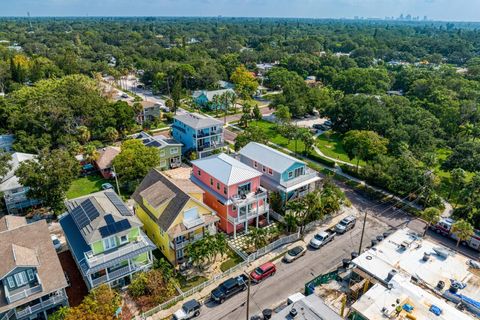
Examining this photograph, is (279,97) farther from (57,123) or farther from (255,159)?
(57,123)

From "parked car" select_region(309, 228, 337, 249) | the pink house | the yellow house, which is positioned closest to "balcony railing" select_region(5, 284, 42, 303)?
the yellow house

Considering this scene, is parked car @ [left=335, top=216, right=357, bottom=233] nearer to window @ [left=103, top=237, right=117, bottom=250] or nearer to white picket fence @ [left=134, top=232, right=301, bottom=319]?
white picket fence @ [left=134, top=232, right=301, bottom=319]

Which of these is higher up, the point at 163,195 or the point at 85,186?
the point at 163,195

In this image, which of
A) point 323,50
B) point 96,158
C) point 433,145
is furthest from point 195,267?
point 323,50

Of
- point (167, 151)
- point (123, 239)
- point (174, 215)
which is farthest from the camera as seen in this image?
point (167, 151)

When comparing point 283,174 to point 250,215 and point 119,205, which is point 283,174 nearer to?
point 250,215

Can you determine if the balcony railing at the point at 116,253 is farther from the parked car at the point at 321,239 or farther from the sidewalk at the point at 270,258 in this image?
the parked car at the point at 321,239

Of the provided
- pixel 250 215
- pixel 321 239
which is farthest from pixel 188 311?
pixel 321 239
